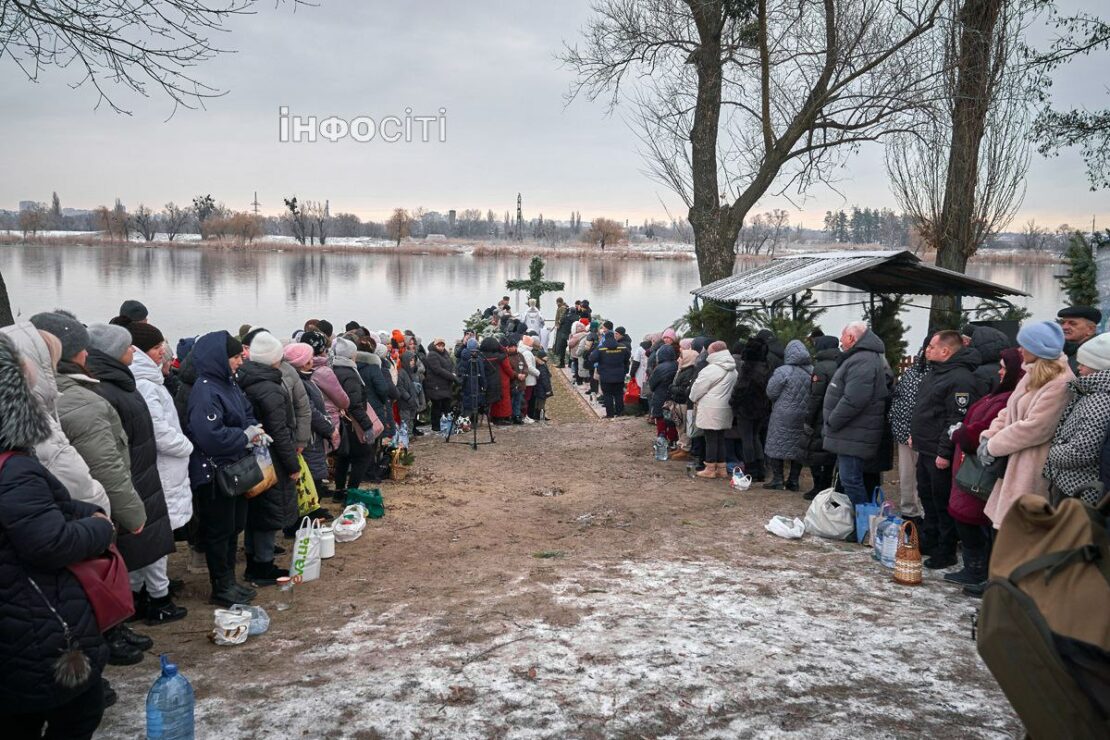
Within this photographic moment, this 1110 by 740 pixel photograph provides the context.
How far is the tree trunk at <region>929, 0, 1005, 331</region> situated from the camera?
13281 millimetres

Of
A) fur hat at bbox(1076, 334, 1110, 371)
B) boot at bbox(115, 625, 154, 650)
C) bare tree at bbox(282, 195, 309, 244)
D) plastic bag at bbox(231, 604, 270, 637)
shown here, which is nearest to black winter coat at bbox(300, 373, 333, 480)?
plastic bag at bbox(231, 604, 270, 637)

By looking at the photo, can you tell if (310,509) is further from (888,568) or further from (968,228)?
(968,228)

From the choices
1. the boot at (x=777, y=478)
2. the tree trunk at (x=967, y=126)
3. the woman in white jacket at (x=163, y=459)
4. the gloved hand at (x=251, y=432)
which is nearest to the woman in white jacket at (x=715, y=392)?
the boot at (x=777, y=478)

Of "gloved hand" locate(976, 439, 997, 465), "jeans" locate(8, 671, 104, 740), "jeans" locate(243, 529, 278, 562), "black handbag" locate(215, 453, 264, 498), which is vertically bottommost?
"jeans" locate(243, 529, 278, 562)

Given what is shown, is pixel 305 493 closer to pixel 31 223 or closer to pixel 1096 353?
pixel 1096 353

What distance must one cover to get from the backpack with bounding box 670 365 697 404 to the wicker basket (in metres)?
4.17

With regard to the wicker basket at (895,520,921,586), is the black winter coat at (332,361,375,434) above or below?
above

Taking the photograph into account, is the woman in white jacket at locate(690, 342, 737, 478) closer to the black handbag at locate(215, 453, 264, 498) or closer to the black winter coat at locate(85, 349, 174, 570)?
the black handbag at locate(215, 453, 264, 498)

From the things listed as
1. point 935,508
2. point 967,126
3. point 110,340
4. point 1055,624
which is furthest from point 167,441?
point 967,126

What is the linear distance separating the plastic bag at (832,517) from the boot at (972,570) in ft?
3.57

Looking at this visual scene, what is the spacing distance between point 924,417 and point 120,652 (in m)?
5.49

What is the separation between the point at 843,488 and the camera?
23.8 ft

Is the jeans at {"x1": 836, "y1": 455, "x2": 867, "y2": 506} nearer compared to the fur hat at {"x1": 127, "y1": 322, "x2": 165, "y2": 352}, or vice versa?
the fur hat at {"x1": 127, "y1": 322, "x2": 165, "y2": 352}

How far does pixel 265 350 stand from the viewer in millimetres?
5422
